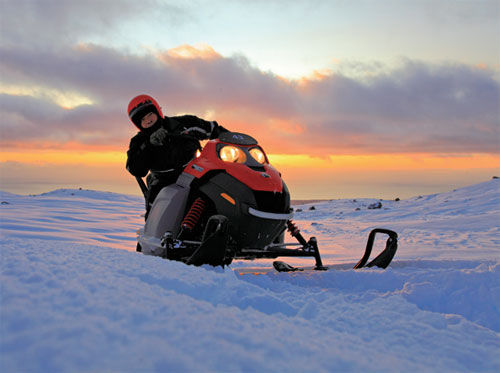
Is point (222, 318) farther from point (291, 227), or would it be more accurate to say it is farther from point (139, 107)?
point (139, 107)

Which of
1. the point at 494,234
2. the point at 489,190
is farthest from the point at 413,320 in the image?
the point at 489,190

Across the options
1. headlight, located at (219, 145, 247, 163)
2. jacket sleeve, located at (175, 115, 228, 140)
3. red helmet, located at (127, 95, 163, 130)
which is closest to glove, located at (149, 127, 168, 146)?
red helmet, located at (127, 95, 163, 130)

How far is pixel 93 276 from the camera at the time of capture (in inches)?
83.3

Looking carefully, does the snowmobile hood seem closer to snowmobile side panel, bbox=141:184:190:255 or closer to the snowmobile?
the snowmobile

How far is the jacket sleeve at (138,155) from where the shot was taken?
4.48m

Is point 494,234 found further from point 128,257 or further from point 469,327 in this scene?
point 128,257

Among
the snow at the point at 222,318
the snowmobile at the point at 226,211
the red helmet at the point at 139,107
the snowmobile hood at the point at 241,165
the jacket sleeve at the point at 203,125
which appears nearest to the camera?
the snow at the point at 222,318

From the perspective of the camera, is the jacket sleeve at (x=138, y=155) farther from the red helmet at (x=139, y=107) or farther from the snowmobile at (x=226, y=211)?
the snowmobile at (x=226, y=211)

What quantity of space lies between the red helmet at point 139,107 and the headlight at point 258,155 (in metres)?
1.24

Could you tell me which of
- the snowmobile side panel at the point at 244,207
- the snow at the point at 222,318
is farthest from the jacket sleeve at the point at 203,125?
the snow at the point at 222,318

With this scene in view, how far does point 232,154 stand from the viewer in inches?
159

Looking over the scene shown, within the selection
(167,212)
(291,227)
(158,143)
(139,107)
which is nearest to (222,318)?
(167,212)

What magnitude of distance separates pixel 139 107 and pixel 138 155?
0.52 metres

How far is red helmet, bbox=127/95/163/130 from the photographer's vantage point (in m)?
4.46
